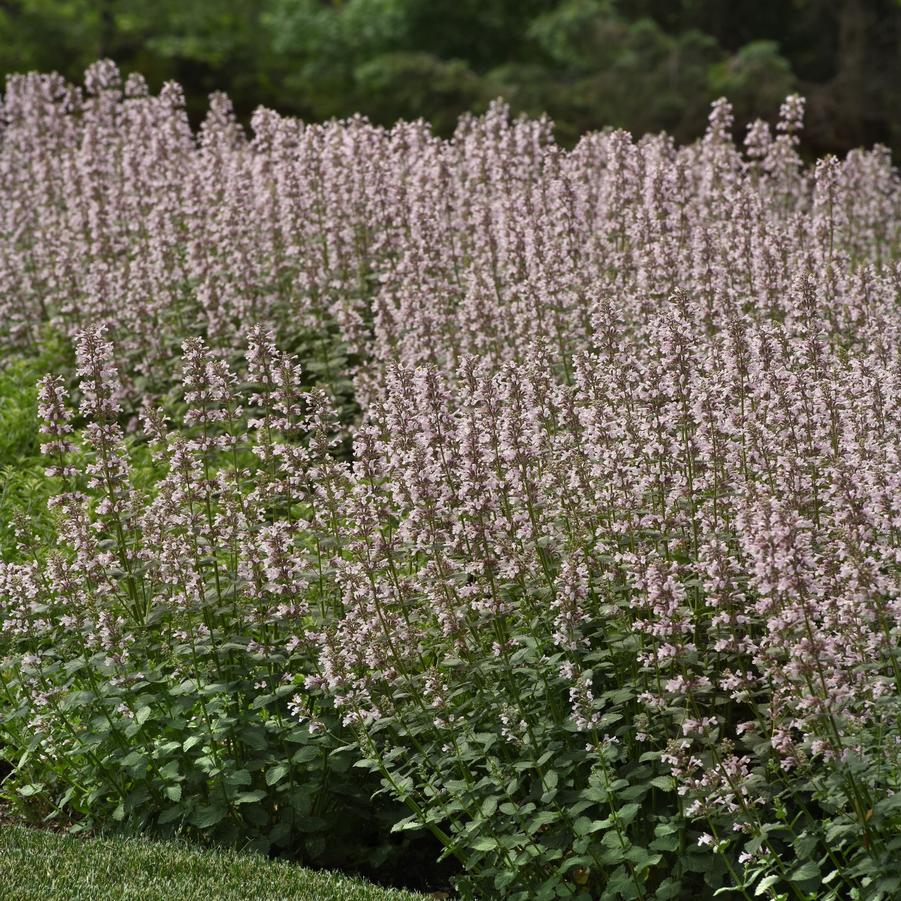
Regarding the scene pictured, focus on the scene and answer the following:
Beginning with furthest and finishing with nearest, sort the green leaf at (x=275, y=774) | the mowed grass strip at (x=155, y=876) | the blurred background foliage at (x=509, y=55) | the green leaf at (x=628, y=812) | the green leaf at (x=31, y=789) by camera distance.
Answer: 1. the blurred background foliage at (x=509, y=55)
2. the green leaf at (x=31, y=789)
3. the green leaf at (x=275, y=774)
4. the mowed grass strip at (x=155, y=876)
5. the green leaf at (x=628, y=812)

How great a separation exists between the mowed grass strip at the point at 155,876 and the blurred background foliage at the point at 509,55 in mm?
19144

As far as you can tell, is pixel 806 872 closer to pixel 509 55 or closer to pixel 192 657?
pixel 192 657

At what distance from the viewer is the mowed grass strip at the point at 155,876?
19.7 feet

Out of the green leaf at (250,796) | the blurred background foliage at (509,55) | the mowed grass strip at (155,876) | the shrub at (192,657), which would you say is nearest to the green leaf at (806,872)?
the mowed grass strip at (155,876)

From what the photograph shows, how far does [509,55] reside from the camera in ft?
97.6

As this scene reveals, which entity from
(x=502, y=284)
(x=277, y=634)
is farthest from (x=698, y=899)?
(x=502, y=284)

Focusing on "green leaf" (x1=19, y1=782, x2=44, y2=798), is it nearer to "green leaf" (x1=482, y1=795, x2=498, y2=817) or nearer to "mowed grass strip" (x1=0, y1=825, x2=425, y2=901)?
"mowed grass strip" (x1=0, y1=825, x2=425, y2=901)

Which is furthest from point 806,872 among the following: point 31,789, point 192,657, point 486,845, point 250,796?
point 31,789

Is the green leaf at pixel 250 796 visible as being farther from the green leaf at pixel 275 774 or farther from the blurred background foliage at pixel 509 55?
the blurred background foliage at pixel 509 55

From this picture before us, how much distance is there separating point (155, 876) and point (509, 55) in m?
25.7

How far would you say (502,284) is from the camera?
36.0 ft

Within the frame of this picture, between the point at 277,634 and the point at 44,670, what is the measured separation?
1.12 metres

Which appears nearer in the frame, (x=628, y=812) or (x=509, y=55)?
(x=628, y=812)

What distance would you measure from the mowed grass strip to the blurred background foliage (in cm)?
1914
